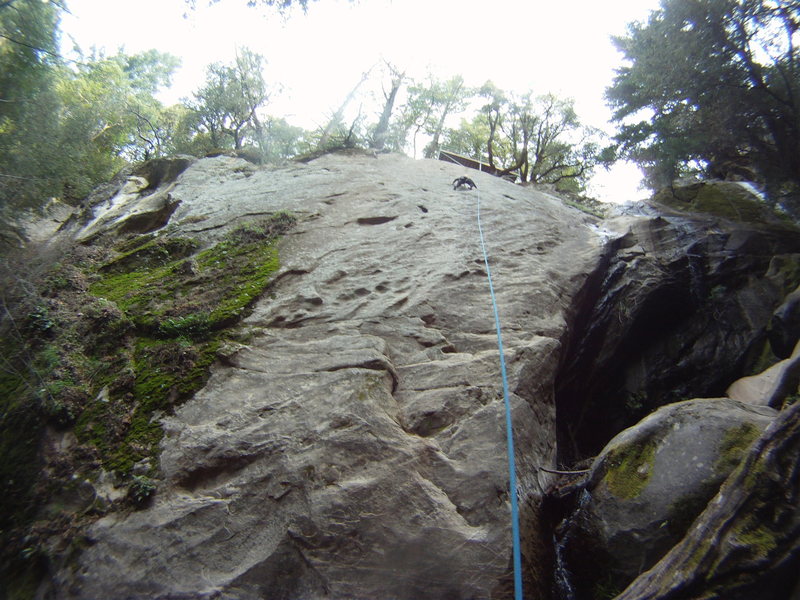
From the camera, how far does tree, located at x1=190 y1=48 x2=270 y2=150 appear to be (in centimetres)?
1730

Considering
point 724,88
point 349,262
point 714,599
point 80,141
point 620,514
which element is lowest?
point 620,514

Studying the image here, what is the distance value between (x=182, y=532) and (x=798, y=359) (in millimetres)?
6753

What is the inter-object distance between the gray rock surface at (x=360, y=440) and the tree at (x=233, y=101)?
13.6 metres

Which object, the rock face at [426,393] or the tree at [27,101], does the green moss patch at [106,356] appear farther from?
the tree at [27,101]

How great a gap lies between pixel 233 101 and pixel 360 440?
17.9 m

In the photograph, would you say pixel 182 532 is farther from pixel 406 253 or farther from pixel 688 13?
pixel 688 13

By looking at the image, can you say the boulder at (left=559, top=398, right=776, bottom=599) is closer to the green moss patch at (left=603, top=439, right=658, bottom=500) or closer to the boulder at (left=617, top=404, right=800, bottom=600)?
the green moss patch at (left=603, top=439, right=658, bottom=500)

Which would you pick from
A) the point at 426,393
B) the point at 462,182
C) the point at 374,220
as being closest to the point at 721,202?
the point at 462,182

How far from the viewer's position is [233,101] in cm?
1722

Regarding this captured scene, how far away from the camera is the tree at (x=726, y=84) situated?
875 cm

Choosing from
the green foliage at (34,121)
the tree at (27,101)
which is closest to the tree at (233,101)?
the green foliage at (34,121)

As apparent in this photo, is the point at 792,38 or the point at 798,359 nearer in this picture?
the point at 798,359

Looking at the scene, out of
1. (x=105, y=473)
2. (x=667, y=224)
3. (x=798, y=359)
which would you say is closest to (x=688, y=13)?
(x=667, y=224)

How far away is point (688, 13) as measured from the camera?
31.4 ft
